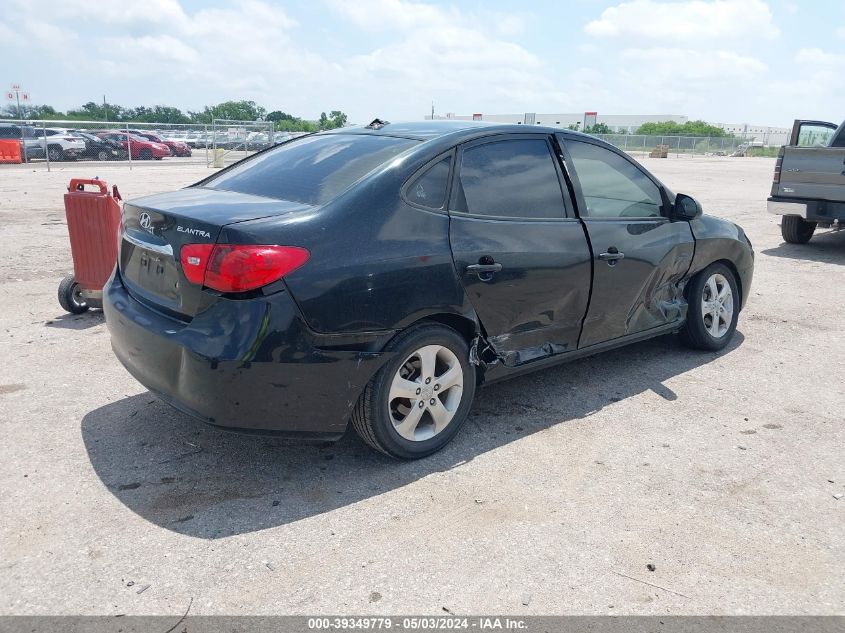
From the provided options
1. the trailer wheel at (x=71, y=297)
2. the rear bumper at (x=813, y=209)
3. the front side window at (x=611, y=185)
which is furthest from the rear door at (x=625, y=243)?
the rear bumper at (x=813, y=209)

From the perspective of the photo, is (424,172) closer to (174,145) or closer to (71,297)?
(71,297)

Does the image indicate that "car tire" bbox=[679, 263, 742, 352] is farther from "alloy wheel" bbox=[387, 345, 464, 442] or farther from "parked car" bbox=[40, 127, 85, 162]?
"parked car" bbox=[40, 127, 85, 162]

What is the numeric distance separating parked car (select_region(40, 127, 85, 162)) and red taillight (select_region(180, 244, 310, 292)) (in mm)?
30087

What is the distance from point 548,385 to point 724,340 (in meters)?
1.72

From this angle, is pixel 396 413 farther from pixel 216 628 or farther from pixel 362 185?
pixel 216 628

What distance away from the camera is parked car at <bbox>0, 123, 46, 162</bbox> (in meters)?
28.1

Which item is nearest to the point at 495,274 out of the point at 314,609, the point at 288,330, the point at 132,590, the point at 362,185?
the point at 362,185

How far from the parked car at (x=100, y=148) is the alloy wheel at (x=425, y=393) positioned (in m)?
31.1

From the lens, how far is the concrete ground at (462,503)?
8.81ft

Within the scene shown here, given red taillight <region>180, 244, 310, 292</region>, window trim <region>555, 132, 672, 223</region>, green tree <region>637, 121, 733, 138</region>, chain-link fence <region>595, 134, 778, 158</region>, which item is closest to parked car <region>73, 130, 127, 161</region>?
window trim <region>555, 132, 672, 223</region>

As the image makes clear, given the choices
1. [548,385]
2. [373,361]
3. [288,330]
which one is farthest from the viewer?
[548,385]

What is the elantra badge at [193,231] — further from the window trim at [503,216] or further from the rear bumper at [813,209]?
the rear bumper at [813,209]

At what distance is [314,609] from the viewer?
8.43 feet

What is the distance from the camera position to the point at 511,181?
13.4 feet
